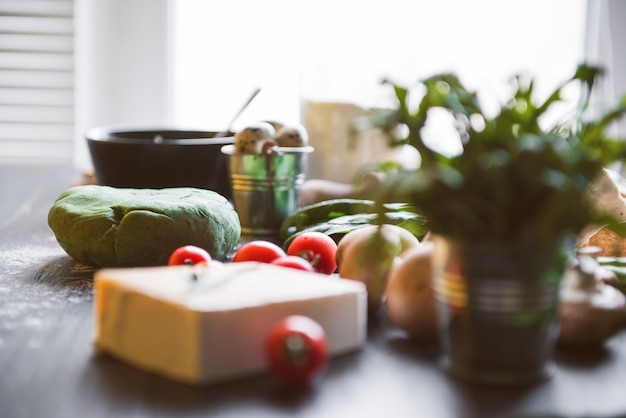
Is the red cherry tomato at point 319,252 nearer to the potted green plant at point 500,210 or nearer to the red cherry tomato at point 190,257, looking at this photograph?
the red cherry tomato at point 190,257

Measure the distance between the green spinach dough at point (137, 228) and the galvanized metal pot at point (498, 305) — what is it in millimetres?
585

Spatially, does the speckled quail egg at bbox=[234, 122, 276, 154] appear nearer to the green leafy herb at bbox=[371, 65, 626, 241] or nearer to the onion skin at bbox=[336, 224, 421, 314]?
the onion skin at bbox=[336, 224, 421, 314]

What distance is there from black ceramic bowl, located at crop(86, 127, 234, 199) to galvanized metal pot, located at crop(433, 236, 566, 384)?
1016 mm

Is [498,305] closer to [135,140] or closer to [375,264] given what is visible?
[375,264]

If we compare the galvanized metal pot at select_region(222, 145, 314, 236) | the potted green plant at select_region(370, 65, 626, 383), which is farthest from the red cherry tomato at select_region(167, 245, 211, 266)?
the galvanized metal pot at select_region(222, 145, 314, 236)

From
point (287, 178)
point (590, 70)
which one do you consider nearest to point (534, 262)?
point (590, 70)

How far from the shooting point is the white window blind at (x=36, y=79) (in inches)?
127

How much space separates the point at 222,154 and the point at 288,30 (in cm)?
152

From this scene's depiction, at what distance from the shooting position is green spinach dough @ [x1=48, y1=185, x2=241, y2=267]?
1.33 m

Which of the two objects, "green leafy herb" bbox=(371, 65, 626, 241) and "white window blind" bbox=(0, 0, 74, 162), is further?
"white window blind" bbox=(0, 0, 74, 162)

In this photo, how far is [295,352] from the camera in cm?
82

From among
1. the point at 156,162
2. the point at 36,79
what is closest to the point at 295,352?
the point at 156,162

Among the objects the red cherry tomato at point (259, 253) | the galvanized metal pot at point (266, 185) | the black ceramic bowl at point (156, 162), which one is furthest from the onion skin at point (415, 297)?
the black ceramic bowl at point (156, 162)

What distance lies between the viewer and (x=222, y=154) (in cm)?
184
